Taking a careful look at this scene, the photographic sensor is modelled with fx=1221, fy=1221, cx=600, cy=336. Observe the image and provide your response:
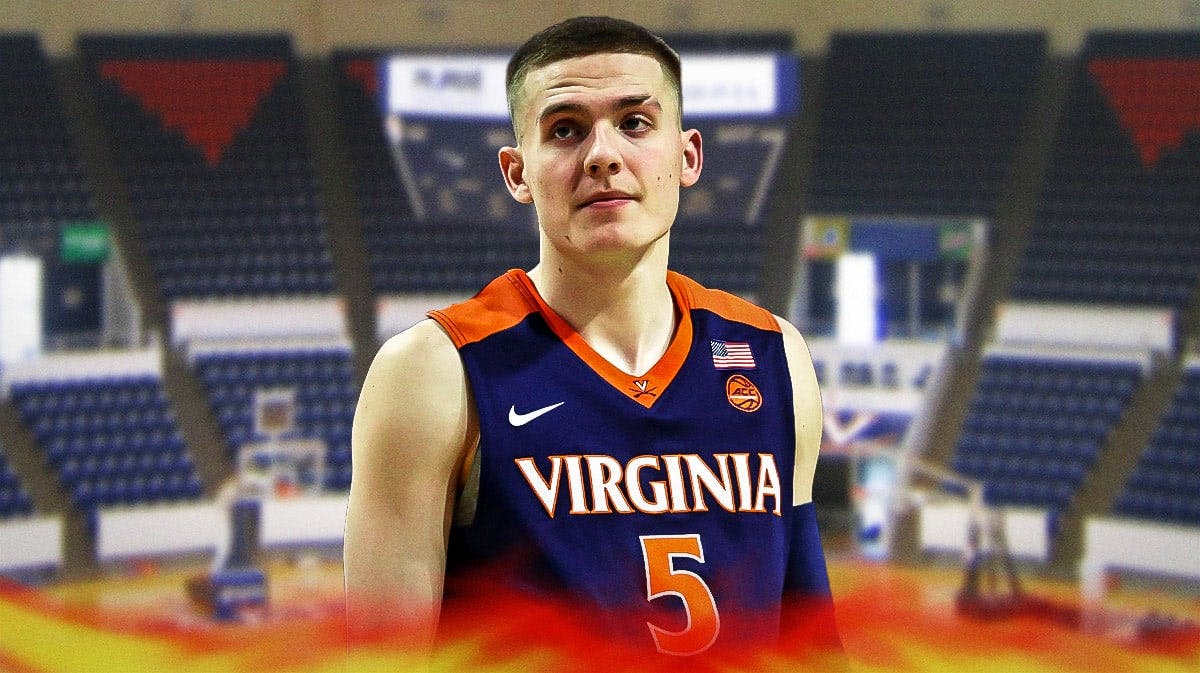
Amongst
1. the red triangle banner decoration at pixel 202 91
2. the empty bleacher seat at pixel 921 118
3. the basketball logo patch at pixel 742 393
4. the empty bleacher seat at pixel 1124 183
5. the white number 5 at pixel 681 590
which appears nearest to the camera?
the white number 5 at pixel 681 590

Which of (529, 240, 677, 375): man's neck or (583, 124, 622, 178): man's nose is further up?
(583, 124, 622, 178): man's nose

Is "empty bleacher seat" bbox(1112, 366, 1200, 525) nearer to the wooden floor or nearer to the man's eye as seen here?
the man's eye

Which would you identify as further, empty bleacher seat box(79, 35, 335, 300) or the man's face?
empty bleacher seat box(79, 35, 335, 300)

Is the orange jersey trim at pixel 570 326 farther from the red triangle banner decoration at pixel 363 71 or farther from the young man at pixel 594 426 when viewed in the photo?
the red triangle banner decoration at pixel 363 71

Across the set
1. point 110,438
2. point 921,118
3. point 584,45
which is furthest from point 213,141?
point 584,45

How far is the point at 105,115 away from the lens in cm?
1588

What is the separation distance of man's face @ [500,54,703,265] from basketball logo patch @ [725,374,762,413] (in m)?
0.21

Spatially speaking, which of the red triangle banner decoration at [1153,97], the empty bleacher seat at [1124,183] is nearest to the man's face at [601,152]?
the empty bleacher seat at [1124,183]

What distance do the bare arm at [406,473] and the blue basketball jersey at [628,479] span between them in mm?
32

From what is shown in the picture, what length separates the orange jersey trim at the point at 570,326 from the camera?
1.47m

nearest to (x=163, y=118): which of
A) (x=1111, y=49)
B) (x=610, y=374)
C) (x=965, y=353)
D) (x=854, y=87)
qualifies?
(x=854, y=87)

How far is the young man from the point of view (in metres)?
1.35

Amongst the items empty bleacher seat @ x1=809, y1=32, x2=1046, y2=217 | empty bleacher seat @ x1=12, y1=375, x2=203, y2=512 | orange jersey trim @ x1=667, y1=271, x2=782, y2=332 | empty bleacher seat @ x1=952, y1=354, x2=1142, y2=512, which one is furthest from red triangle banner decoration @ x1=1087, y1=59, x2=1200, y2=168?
orange jersey trim @ x1=667, y1=271, x2=782, y2=332

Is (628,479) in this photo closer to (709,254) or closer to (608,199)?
(608,199)
